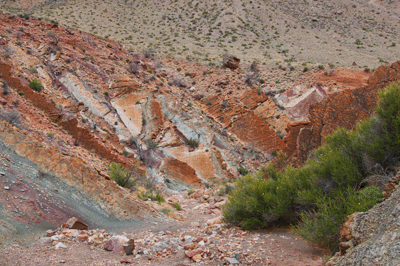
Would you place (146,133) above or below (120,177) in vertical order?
below

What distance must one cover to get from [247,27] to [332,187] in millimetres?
39955

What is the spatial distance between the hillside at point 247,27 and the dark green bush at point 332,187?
24421 millimetres

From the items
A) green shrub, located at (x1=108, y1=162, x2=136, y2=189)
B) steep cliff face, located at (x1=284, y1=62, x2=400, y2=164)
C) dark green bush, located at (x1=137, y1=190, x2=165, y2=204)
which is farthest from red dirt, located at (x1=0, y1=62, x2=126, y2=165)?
steep cliff face, located at (x1=284, y1=62, x2=400, y2=164)

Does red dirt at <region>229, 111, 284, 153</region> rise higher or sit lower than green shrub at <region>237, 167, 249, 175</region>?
higher

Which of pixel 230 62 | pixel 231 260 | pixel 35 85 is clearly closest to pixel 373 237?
pixel 231 260

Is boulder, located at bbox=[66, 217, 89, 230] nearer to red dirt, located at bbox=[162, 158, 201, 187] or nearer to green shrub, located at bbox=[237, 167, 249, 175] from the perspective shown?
red dirt, located at bbox=[162, 158, 201, 187]

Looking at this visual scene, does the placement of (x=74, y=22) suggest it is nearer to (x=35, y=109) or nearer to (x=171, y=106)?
(x=171, y=106)

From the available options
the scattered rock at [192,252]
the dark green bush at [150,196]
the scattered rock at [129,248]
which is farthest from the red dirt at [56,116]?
the scattered rock at [192,252]

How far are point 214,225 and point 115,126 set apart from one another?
10.6 m

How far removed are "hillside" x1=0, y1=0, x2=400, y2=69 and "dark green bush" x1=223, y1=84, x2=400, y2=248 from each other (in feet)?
80.1

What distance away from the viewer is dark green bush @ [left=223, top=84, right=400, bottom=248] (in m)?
4.42

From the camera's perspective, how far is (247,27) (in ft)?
135

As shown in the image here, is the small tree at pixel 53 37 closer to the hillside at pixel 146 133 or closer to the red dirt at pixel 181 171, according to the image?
the hillside at pixel 146 133

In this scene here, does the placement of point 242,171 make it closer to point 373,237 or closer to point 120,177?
point 120,177
